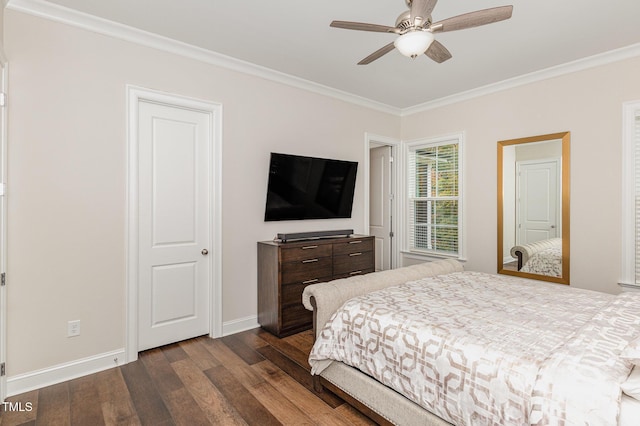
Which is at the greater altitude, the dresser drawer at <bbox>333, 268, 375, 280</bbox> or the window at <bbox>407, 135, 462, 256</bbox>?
the window at <bbox>407, 135, 462, 256</bbox>

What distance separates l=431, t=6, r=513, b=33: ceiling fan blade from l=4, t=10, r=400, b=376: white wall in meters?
2.17

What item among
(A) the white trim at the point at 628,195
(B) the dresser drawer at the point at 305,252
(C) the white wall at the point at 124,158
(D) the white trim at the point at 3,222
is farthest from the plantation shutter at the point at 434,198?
(D) the white trim at the point at 3,222

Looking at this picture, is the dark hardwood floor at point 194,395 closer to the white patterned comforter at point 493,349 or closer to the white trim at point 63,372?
the white trim at point 63,372

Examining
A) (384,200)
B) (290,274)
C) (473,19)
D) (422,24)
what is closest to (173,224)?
(290,274)

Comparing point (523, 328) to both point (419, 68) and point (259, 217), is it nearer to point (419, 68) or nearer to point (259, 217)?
point (259, 217)

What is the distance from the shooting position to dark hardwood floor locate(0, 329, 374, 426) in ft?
6.45

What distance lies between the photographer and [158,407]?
6.83 ft

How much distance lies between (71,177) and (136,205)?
49 centimetres

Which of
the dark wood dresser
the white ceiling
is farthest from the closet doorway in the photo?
the dark wood dresser

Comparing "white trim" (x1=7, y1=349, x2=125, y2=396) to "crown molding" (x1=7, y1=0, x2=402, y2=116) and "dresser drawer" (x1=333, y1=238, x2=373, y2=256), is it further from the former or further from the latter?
"crown molding" (x1=7, y1=0, x2=402, y2=116)

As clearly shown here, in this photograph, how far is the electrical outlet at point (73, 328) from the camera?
2.47m

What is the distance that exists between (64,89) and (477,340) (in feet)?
10.7

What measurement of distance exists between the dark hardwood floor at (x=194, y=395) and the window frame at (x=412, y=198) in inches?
102

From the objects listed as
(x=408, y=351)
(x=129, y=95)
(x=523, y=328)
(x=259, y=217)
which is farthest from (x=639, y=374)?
(x=129, y=95)
